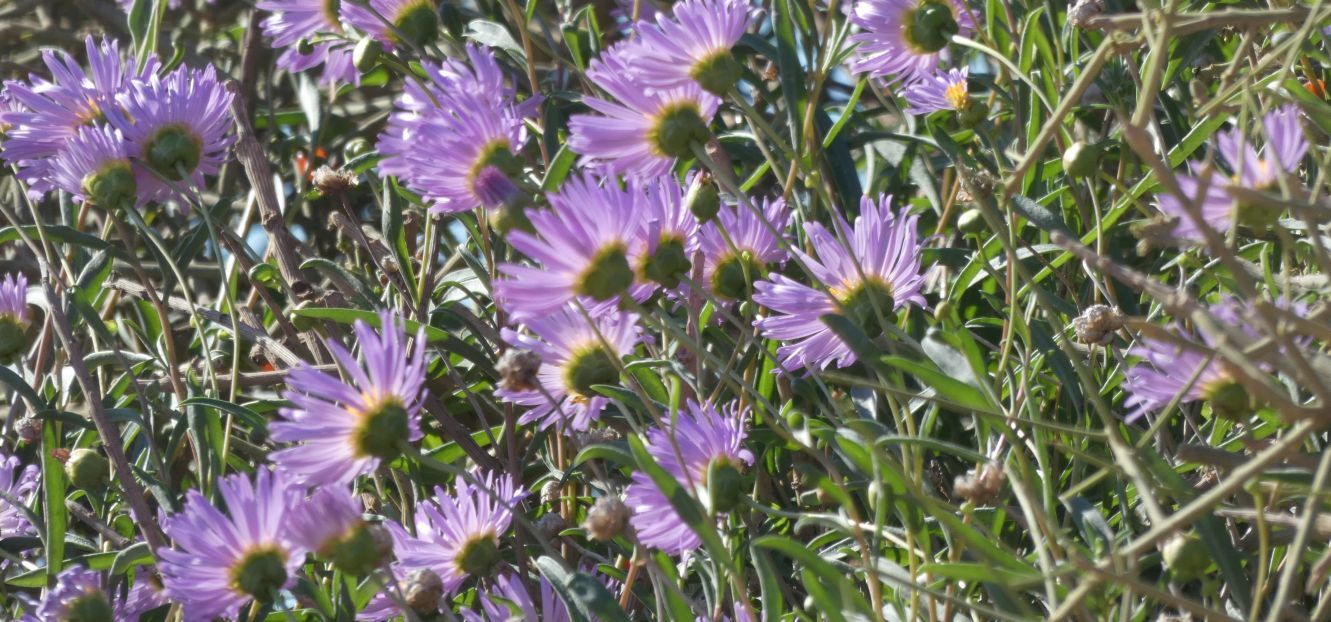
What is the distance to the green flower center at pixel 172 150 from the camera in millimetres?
1147

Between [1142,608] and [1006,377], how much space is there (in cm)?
32

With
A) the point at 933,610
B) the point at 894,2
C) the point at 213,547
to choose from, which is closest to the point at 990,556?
the point at 933,610

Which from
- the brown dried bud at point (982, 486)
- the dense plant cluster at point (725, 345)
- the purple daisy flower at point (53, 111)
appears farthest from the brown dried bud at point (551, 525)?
the purple daisy flower at point (53, 111)

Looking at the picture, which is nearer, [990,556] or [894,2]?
[990,556]

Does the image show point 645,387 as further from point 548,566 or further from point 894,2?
point 894,2

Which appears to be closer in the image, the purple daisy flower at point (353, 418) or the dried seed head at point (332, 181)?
the purple daisy flower at point (353, 418)

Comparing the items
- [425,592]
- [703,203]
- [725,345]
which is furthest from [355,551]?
[725,345]

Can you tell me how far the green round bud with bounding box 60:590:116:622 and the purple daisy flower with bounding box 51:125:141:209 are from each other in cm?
31

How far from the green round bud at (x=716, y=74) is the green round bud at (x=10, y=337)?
67 centimetres

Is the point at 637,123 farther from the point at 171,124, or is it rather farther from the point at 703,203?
the point at 171,124

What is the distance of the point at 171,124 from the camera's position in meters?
1.16

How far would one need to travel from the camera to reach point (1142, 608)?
79 centimetres

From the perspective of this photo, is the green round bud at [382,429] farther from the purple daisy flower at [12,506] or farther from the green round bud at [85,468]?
the purple daisy flower at [12,506]

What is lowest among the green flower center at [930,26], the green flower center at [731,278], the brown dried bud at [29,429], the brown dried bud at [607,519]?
the brown dried bud at [607,519]
